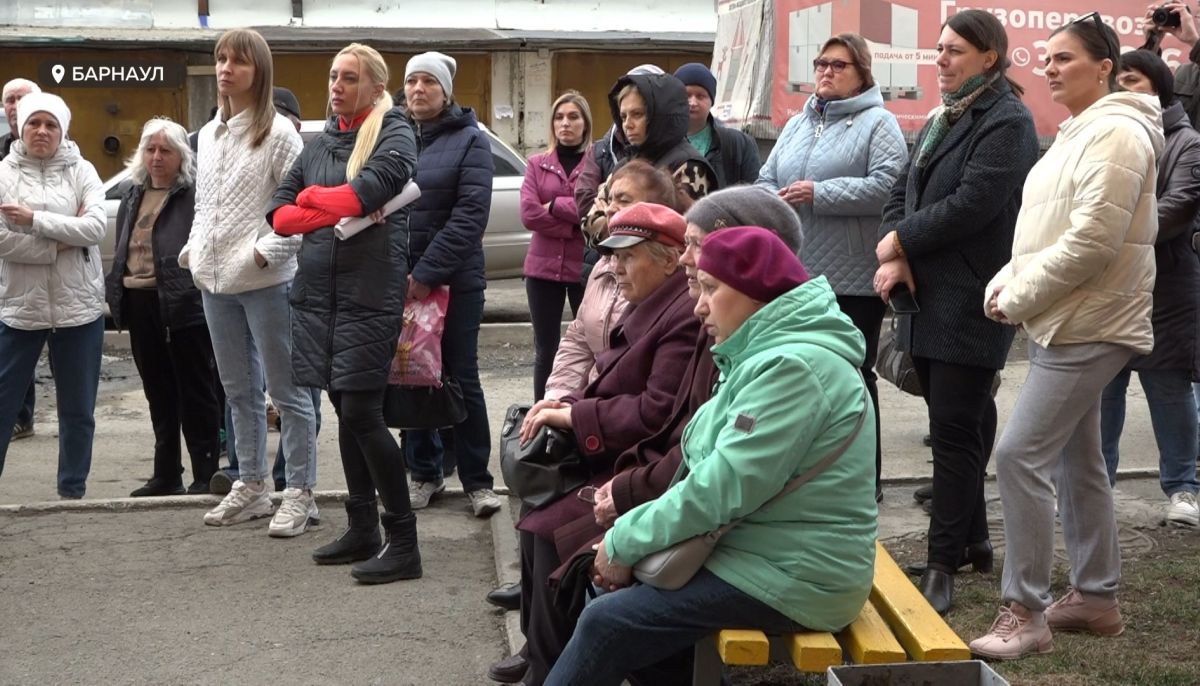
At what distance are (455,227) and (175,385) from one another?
2.01 meters

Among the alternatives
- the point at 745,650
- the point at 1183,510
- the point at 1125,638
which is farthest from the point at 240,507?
the point at 1183,510

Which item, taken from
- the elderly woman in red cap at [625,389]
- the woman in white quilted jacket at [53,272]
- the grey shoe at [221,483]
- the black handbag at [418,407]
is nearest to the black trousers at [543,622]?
the elderly woman in red cap at [625,389]

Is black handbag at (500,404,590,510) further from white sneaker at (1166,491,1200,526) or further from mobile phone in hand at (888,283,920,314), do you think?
white sneaker at (1166,491,1200,526)

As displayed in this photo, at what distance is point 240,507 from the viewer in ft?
21.9

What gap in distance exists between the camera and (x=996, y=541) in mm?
6121

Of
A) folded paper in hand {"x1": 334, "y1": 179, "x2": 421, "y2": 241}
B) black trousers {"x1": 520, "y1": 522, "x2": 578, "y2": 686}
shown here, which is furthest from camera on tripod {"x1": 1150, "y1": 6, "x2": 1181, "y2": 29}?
black trousers {"x1": 520, "y1": 522, "x2": 578, "y2": 686}

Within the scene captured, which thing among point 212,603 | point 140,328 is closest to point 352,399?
point 212,603

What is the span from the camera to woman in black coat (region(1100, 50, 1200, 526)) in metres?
6.37

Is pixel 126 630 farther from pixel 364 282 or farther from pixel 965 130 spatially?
pixel 965 130

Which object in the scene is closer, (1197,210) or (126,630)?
(126,630)

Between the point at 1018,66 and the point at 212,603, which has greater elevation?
the point at 1018,66

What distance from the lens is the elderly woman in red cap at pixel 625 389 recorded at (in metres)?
4.37

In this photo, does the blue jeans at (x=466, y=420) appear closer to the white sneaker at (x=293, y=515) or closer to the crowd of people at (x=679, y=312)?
the crowd of people at (x=679, y=312)

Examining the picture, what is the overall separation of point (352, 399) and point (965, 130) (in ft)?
8.00
